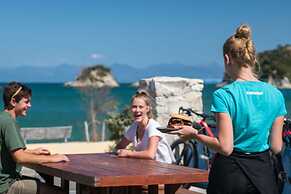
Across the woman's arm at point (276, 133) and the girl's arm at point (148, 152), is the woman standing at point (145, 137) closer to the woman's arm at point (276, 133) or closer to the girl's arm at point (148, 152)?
the girl's arm at point (148, 152)

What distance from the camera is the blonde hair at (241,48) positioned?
3.77m

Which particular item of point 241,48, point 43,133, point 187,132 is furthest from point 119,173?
point 43,133

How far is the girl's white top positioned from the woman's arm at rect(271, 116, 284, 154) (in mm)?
→ 1919

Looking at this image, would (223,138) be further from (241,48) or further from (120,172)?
(120,172)

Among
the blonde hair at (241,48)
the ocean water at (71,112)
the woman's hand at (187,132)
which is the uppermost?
the blonde hair at (241,48)

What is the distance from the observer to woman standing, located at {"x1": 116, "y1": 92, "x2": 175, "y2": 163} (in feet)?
19.3

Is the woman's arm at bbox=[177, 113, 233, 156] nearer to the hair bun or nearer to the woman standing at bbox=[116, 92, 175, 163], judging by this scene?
the hair bun

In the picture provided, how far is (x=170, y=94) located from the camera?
404 inches

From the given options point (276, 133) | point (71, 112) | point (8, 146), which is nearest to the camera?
point (276, 133)

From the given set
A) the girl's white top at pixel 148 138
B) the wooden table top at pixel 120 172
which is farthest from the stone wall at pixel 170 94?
the wooden table top at pixel 120 172

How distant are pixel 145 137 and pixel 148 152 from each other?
233 millimetres

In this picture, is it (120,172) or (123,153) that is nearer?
(120,172)

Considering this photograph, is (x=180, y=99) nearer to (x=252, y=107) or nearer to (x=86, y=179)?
(x=86, y=179)

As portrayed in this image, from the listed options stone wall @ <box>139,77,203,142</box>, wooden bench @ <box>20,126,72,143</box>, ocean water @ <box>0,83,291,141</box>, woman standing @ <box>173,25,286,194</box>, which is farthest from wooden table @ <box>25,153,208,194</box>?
wooden bench @ <box>20,126,72,143</box>
